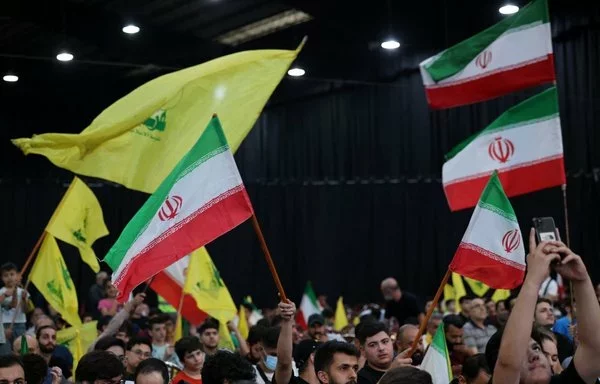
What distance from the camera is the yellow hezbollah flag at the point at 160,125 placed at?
753 centimetres

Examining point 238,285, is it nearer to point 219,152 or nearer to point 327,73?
point 327,73

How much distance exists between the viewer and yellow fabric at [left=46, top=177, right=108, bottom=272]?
32.0 feet

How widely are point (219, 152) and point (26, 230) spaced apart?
1628 cm

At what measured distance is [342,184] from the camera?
74.1 ft

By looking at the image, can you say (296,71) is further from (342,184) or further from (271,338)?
(271,338)

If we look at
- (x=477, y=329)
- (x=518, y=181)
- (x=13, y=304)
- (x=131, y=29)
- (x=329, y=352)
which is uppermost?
(x=131, y=29)

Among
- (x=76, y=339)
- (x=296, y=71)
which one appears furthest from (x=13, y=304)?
(x=296, y=71)

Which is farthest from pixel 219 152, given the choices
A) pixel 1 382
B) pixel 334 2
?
pixel 334 2

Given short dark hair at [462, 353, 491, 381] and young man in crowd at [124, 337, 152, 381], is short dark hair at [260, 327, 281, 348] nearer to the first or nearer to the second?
young man in crowd at [124, 337, 152, 381]

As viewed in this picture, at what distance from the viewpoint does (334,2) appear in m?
17.4

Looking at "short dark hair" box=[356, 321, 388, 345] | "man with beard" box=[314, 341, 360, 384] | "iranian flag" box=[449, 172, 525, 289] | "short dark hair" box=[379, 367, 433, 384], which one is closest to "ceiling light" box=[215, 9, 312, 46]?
"short dark hair" box=[356, 321, 388, 345]

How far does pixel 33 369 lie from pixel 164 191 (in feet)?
4.45

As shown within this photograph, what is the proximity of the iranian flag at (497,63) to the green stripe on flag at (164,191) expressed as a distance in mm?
3988

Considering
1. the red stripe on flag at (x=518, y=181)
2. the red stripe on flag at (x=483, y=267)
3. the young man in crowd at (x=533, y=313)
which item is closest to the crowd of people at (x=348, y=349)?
the young man in crowd at (x=533, y=313)
